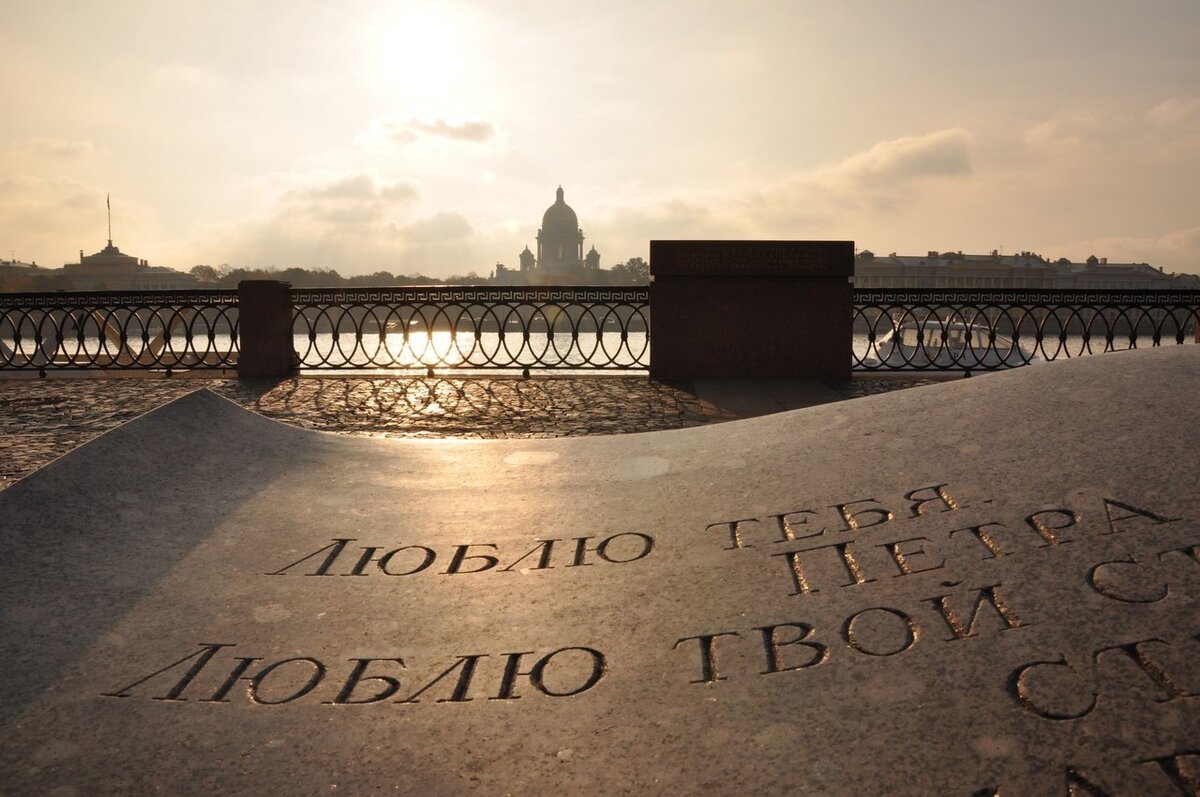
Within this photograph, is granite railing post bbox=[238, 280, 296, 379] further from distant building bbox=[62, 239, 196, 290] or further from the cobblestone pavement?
distant building bbox=[62, 239, 196, 290]

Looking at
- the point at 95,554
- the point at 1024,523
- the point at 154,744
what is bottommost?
the point at 154,744

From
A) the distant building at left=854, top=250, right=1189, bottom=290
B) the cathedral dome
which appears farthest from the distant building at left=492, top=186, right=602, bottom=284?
the distant building at left=854, top=250, right=1189, bottom=290

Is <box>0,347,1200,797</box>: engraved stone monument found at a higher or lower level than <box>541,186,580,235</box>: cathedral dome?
lower

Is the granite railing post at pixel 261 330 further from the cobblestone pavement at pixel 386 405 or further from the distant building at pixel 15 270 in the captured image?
the distant building at pixel 15 270

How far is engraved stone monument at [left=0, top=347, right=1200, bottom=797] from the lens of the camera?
1.96 m

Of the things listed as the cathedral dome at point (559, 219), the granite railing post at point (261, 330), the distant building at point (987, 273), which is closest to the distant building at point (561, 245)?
the cathedral dome at point (559, 219)

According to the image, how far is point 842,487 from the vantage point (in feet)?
10.3

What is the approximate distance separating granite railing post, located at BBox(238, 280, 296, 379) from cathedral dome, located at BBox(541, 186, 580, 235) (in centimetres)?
12973

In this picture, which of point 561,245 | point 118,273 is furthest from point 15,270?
point 561,245

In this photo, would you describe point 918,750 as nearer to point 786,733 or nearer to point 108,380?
point 786,733

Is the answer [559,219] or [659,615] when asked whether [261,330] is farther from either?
[559,219]

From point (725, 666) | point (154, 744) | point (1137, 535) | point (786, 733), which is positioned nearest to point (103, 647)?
point (154, 744)

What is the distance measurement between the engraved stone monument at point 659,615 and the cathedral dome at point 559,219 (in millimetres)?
138473

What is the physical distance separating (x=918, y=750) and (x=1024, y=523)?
0.98 m
